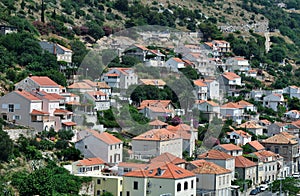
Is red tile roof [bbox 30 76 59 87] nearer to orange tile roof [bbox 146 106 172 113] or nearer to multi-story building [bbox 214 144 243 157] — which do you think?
orange tile roof [bbox 146 106 172 113]

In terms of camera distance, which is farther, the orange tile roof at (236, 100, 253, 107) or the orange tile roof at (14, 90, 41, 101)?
the orange tile roof at (236, 100, 253, 107)

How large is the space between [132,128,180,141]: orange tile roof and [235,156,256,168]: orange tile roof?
11.1 feet

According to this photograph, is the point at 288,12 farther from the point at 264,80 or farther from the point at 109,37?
the point at 109,37

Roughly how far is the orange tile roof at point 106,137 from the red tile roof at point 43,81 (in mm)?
5896

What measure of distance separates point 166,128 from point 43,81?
650cm

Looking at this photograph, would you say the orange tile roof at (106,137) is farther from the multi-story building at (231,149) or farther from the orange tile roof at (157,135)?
the multi-story building at (231,149)

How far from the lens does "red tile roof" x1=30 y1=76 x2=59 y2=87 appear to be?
48031 mm

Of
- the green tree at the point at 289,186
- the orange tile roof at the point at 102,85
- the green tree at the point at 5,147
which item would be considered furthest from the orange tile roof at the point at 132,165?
the orange tile roof at the point at 102,85

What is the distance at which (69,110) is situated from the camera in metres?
47.1

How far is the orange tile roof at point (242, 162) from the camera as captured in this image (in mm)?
46912

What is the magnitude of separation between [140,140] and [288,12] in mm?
69224

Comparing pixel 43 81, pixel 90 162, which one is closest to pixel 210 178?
pixel 90 162

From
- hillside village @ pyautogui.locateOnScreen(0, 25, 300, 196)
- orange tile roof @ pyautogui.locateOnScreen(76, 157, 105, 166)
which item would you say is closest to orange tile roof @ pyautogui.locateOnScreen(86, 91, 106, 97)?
hillside village @ pyautogui.locateOnScreen(0, 25, 300, 196)

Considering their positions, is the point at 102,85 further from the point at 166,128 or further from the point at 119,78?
the point at 166,128
